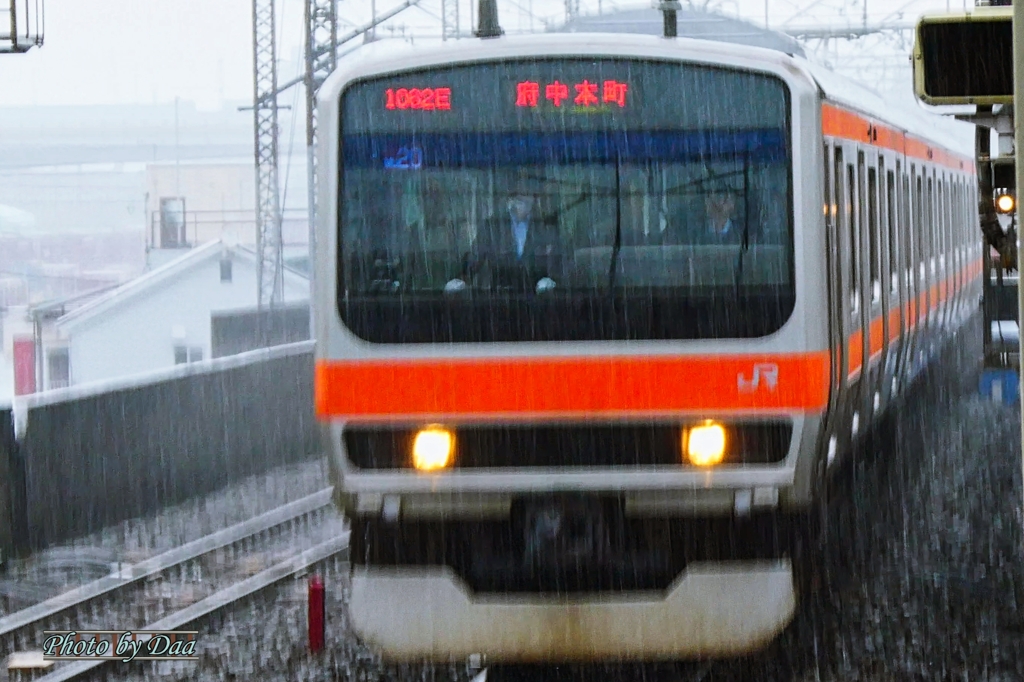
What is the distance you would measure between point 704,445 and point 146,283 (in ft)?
149

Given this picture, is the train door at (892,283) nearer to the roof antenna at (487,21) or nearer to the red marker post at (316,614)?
the roof antenna at (487,21)

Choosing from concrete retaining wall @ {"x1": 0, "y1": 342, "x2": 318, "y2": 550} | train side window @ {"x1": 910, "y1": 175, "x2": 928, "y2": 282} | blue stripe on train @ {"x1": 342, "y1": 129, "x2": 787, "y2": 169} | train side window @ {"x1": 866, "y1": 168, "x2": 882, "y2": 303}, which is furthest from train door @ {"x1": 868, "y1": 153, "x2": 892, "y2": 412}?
concrete retaining wall @ {"x1": 0, "y1": 342, "x2": 318, "y2": 550}

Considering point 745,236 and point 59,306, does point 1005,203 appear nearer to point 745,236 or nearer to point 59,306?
point 745,236

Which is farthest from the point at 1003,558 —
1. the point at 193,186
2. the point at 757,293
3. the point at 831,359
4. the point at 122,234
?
the point at 122,234

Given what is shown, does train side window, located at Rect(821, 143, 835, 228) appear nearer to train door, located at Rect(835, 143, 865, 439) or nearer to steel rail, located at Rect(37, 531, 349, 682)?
train door, located at Rect(835, 143, 865, 439)

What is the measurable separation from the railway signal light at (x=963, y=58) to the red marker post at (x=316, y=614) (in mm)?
4110

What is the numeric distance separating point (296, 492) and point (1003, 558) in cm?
610

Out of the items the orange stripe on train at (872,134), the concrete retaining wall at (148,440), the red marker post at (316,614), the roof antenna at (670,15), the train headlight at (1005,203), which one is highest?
the roof antenna at (670,15)

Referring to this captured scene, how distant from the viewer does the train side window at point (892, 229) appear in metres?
10.1

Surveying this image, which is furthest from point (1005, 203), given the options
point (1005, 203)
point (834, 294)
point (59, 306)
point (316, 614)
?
point (59, 306)

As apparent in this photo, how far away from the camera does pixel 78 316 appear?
166 ft

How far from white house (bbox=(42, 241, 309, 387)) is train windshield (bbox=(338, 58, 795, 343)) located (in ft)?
142

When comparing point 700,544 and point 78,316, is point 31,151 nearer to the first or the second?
point 78,316

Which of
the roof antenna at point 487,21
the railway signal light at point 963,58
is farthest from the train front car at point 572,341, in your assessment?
the railway signal light at point 963,58
